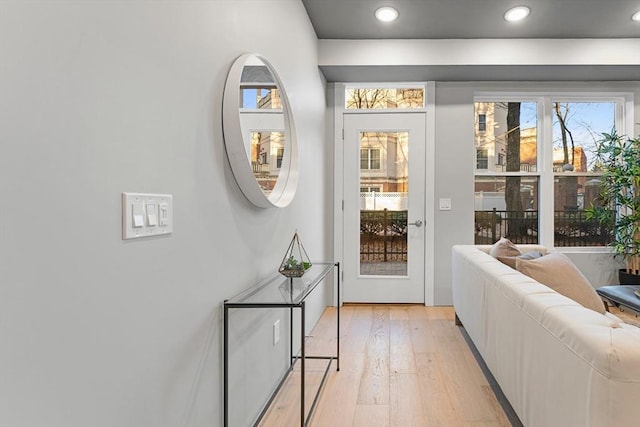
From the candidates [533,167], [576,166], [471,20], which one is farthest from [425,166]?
[576,166]

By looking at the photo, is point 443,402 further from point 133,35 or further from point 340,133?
point 340,133

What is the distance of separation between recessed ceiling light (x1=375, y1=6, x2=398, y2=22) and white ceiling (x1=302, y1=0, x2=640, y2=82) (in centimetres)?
5

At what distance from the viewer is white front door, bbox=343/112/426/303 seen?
4.45 m

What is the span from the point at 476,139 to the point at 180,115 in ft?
12.2

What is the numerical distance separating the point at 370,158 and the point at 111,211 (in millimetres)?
3673

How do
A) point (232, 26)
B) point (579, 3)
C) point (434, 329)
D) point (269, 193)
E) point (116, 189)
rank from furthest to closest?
1. point (434, 329)
2. point (579, 3)
3. point (269, 193)
4. point (232, 26)
5. point (116, 189)

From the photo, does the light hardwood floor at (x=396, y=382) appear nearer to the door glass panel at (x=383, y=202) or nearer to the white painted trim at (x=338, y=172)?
the door glass panel at (x=383, y=202)

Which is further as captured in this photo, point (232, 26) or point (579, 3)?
point (579, 3)

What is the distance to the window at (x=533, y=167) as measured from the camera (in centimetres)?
448

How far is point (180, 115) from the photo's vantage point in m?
1.34

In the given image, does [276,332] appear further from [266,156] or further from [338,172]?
[338,172]

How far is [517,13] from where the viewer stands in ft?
11.1

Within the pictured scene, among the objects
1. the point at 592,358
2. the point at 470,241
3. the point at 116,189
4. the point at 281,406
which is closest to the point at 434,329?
the point at 470,241

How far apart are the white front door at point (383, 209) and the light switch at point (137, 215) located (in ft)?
11.3
